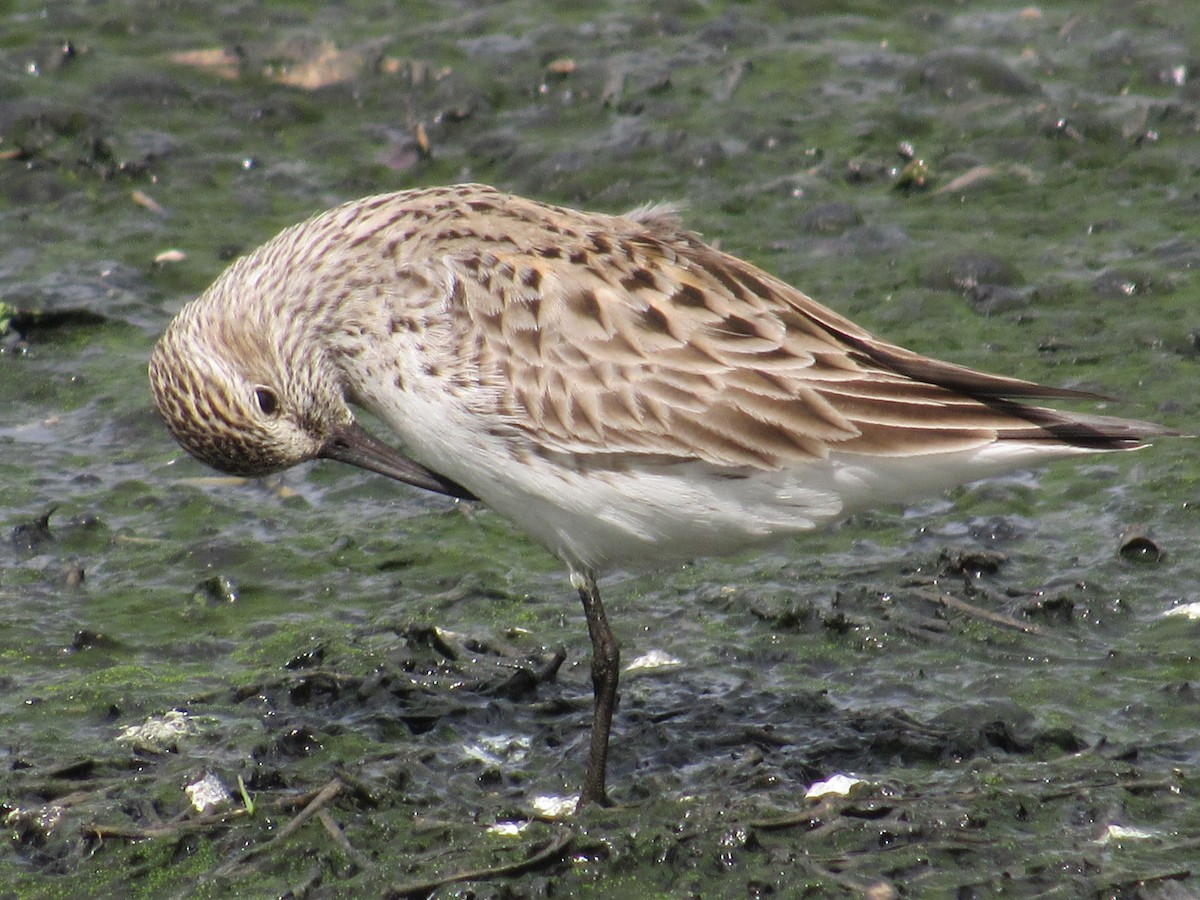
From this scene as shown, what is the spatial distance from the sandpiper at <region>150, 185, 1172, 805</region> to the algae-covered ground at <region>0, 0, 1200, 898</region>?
0.77m

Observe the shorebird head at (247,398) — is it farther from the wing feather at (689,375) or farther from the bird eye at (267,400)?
the wing feather at (689,375)

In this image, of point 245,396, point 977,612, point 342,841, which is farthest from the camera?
point 977,612

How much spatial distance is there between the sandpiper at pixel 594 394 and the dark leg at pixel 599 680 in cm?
1

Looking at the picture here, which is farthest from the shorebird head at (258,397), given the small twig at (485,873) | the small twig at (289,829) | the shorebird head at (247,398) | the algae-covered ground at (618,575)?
the small twig at (485,873)

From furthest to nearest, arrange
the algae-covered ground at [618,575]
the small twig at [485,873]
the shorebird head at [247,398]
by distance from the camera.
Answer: the shorebird head at [247,398] → the algae-covered ground at [618,575] → the small twig at [485,873]

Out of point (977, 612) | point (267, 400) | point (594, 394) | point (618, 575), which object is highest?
point (594, 394)

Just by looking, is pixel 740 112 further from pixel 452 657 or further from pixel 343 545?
pixel 452 657

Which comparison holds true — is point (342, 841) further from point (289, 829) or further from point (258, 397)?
point (258, 397)

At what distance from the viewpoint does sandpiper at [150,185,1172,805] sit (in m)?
6.64

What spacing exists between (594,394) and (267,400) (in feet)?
4.36

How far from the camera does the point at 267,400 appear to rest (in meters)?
7.04

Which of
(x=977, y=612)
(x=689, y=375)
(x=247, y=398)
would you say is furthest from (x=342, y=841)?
(x=977, y=612)

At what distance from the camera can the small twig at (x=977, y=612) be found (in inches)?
307

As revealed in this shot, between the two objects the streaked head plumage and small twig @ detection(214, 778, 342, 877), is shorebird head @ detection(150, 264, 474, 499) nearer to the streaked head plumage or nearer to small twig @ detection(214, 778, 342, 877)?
→ the streaked head plumage
